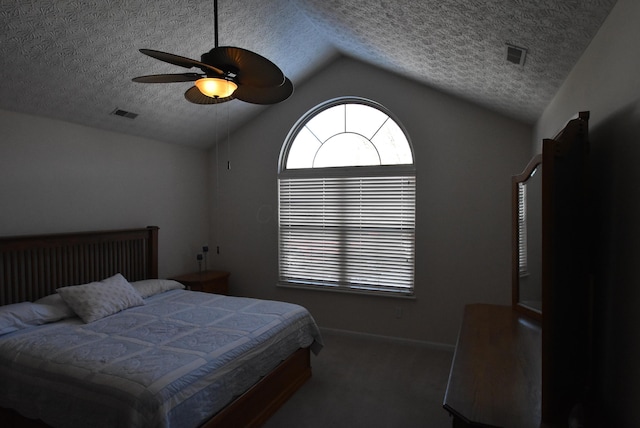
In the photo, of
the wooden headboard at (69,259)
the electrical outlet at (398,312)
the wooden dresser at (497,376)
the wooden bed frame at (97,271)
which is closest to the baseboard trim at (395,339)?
the electrical outlet at (398,312)

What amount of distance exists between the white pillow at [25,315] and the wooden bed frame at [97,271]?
31 centimetres

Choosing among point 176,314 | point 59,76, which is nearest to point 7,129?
point 59,76

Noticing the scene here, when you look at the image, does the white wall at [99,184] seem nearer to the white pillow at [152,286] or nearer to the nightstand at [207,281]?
the nightstand at [207,281]

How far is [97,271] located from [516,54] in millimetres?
3919

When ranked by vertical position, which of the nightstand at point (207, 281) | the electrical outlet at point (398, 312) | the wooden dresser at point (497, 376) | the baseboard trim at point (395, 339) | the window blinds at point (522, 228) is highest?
the window blinds at point (522, 228)

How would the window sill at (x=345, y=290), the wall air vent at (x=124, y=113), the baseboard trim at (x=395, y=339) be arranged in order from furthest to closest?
1. the window sill at (x=345, y=290)
2. the baseboard trim at (x=395, y=339)
3. the wall air vent at (x=124, y=113)

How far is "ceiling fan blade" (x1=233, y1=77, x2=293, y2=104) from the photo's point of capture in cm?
221

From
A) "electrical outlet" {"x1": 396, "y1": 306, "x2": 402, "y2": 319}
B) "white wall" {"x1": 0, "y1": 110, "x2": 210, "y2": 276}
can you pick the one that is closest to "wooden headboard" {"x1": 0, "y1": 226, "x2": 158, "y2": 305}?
"white wall" {"x1": 0, "y1": 110, "x2": 210, "y2": 276}

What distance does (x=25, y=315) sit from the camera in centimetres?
265

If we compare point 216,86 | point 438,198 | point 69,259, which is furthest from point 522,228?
point 69,259

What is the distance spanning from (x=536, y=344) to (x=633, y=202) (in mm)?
943

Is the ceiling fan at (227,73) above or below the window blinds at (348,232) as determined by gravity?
above

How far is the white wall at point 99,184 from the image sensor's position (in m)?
3.04

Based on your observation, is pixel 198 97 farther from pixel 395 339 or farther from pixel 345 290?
pixel 395 339
